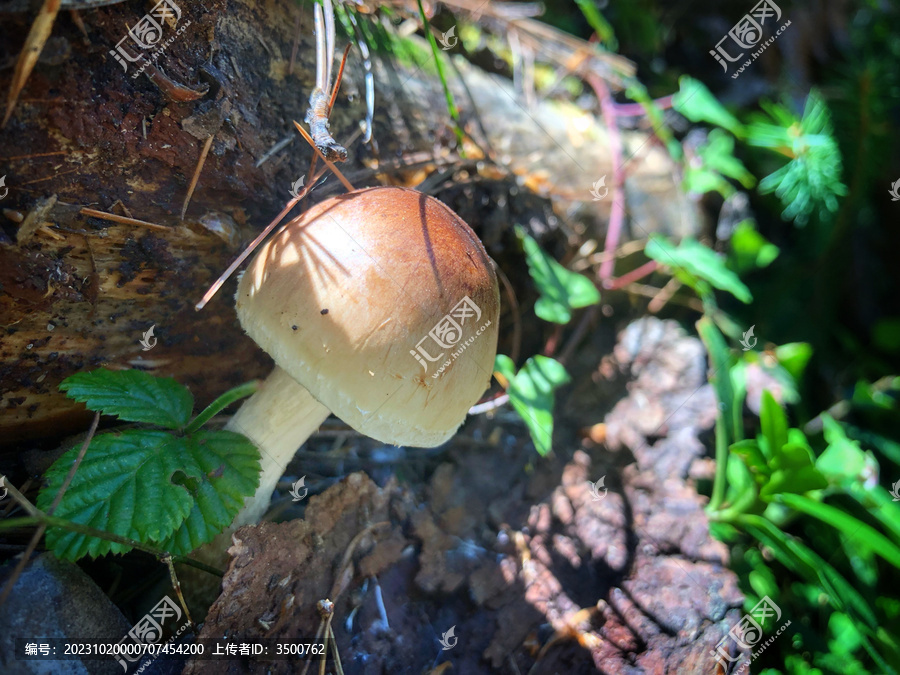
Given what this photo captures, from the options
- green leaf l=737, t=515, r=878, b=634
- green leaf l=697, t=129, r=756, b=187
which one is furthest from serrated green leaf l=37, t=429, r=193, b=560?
green leaf l=697, t=129, r=756, b=187

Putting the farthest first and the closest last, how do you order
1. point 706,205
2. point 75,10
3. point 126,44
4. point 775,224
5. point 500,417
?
1. point 775,224
2. point 706,205
3. point 500,417
4. point 126,44
5. point 75,10

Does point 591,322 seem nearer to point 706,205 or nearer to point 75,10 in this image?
point 706,205

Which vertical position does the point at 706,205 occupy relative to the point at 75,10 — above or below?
below

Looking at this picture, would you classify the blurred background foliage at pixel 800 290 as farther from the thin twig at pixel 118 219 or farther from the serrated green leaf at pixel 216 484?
the thin twig at pixel 118 219

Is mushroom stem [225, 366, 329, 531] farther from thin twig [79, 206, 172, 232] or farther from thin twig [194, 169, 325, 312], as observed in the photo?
thin twig [79, 206, 172, 232]

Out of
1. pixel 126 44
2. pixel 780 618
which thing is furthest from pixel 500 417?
pixel 126 44
